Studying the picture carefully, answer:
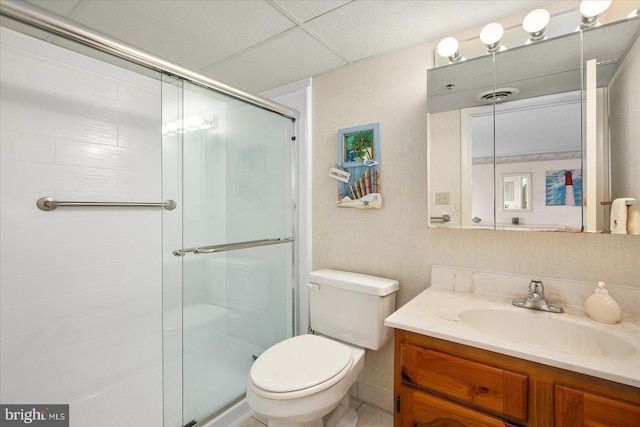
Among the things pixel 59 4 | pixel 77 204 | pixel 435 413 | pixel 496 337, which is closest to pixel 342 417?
pixel 435 413

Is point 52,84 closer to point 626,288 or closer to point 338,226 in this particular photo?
point 338,226

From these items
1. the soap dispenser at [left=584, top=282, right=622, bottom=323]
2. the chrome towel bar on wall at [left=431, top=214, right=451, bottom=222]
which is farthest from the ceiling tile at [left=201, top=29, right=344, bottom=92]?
the soap dispenser at [left=584, top=282, right=622, bottom=323]

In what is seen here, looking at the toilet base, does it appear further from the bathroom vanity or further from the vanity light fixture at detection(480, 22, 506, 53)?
the vanity light fixture at detection(480, 22, 506, 53)

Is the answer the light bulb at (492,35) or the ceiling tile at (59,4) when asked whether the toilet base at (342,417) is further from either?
the ceiling tile at (59,4)

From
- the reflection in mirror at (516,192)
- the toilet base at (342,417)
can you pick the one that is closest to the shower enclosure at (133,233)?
the toilet base at (342,417)

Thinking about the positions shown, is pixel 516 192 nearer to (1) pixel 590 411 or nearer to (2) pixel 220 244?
(1) pixel 590 411

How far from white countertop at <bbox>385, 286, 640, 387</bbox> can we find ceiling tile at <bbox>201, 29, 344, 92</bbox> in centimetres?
140

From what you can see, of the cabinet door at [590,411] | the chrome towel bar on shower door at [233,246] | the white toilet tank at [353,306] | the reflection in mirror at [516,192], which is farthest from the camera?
the white toilet tank at [353,306]

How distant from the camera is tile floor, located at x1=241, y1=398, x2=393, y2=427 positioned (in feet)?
5.19

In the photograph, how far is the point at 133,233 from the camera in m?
1.80

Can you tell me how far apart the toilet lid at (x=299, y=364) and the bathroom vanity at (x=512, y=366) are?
0.98 feet

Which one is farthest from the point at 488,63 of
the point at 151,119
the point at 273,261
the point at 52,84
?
the point at 52,84

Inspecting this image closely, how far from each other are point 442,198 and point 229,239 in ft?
3.66

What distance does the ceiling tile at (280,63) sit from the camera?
156cm
